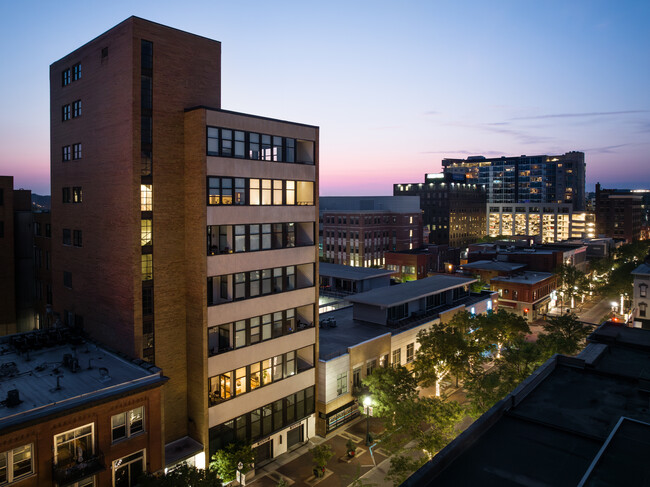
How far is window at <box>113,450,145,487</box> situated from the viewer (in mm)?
28641

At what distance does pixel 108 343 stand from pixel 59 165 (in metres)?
17.8

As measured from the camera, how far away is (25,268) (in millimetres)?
65188

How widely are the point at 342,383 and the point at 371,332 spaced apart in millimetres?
8535

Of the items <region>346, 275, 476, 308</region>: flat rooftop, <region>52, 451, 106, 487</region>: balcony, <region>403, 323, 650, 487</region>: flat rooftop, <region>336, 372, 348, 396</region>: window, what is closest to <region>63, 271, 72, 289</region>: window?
<region>52, 451, 106, 487</region>: balcony

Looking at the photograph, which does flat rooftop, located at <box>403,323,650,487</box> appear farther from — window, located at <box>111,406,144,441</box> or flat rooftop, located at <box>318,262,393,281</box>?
flat rooftop, located at <box>318,262,393,281</box>

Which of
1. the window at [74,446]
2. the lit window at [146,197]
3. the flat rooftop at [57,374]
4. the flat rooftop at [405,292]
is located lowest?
the window at [74,446]

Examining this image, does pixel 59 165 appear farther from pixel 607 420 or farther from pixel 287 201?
pixel 607 420

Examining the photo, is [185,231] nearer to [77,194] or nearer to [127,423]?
[77,194]

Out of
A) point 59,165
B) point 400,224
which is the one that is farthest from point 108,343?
point 400,224

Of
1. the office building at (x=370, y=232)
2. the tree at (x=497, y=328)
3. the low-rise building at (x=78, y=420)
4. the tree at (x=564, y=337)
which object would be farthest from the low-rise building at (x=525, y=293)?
the low-rise building at (x=78, y=420)

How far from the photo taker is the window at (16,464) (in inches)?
950

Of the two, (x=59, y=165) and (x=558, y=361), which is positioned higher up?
(x=59, y=165)

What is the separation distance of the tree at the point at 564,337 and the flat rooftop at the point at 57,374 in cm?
3943

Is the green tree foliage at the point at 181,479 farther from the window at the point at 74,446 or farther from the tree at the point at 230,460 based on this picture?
the tree at the point at 230,460
